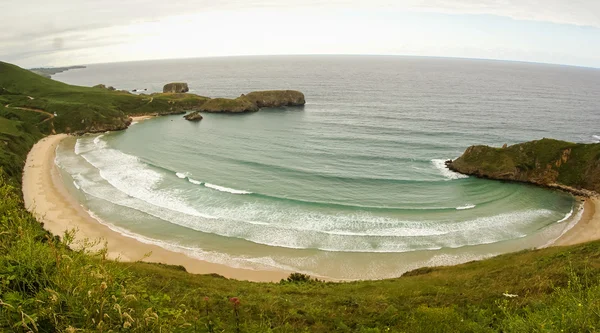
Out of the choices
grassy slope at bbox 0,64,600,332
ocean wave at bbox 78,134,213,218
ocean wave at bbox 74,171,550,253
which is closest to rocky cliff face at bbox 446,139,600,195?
ocean wave at bbox 74,171,550,253

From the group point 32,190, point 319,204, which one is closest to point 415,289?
point 319,204

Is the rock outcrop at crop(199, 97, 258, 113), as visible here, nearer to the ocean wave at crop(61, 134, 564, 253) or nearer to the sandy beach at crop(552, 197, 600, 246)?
the ocean wave at crop(61, 134, 564, 253)

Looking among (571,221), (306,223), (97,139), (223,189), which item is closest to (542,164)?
(571,221)

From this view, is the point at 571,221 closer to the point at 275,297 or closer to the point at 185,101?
the point at 275,297

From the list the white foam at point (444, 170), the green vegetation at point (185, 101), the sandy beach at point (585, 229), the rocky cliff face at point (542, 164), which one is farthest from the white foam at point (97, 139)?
the sandy beach at point (585, 229)

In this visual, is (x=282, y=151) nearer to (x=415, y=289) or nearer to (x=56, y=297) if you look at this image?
(x=415, y=289)
